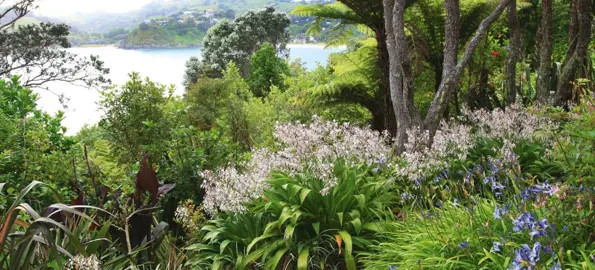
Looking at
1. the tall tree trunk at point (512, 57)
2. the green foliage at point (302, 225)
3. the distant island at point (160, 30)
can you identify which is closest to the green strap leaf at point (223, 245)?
the green foliage at point (302, 225)

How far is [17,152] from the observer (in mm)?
3496

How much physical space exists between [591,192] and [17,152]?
3519 millimetres

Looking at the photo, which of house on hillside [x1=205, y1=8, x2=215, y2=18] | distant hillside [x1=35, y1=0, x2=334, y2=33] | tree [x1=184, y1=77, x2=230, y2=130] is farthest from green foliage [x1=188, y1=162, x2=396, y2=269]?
house on hillside [x1=205, y1=8, x2=215, y2=18]

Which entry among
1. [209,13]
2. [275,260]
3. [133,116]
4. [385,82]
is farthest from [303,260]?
[209,13]

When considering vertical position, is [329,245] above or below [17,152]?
below

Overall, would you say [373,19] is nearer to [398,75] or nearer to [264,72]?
[398,75]

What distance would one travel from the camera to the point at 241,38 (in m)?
21.7

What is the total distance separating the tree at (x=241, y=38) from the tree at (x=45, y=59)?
707 cm

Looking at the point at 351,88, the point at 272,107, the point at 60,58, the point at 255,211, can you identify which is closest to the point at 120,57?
the point at 60,58

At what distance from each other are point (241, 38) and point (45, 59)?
10181 millimetres

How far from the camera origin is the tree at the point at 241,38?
20.8 metres

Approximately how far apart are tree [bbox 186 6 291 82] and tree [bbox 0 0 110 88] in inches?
279

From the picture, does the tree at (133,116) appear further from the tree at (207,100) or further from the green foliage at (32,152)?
the tree at (207,100)

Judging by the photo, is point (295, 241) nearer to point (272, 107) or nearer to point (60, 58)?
point (272, 107)
